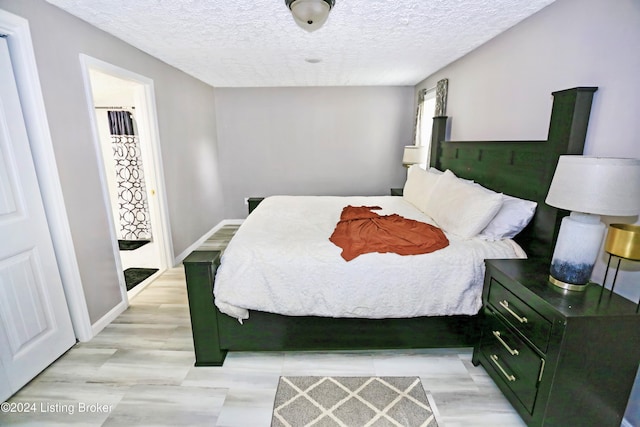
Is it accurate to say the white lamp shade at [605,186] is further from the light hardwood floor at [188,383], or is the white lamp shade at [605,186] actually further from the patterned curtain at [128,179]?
the patterned curtain at [128,179]

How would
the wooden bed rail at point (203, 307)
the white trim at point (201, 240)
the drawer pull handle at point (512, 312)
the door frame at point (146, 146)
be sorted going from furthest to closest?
the white trim at point (201, 240) < the door frame at point (146, 146) < the wooden bed rail at point (203, 307) < the drawer pull handle at point (512, 312)

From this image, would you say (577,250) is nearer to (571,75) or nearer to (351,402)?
(571,75)

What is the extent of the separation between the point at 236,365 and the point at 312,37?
8.76 feet

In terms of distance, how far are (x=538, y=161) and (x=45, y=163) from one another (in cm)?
327

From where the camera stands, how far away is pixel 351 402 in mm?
1677

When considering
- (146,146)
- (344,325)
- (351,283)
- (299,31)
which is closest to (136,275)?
(146,146)

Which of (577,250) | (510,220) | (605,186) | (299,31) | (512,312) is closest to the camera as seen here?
(605,186)

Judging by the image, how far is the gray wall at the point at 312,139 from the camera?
188 inches

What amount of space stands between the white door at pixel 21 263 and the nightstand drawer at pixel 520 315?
289 cm

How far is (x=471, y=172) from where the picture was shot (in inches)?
112

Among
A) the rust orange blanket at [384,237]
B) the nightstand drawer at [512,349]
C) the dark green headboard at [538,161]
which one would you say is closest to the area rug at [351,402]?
the nightstand drawer at [512,349]

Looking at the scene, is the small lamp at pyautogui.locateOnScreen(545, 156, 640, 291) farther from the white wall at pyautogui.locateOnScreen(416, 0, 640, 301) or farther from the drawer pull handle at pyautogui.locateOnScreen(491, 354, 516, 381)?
the drawer pull handle at pyautogui.locateOnScreen(491, 354, 516, 381)

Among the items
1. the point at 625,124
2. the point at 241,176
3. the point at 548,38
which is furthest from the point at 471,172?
the point at 241,176

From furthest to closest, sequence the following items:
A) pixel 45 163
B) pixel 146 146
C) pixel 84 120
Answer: pixel 146 146 → pixel 84 120 → pixel 45 163
